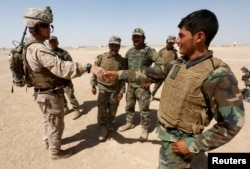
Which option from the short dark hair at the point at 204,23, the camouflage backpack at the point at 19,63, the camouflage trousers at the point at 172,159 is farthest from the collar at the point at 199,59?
the camouflage backpack at the point at 19,63

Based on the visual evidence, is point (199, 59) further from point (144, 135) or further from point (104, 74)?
point (144, 135)

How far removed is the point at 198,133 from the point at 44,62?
2321mm

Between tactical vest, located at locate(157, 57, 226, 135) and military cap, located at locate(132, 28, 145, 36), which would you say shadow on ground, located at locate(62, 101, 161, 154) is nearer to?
military cap, located at locate(132, 28, 145, 36)

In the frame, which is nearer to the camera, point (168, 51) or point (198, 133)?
point (198, 133)

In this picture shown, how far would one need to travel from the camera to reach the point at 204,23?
187 cm

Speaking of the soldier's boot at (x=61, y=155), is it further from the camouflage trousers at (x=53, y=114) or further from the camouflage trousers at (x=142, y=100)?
the camouflage trousers at (x=142, y=100)

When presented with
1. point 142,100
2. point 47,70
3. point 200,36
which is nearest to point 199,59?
point 200,36

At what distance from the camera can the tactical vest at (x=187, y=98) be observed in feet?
6.25

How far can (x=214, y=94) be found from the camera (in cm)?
181

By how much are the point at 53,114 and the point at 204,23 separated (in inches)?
114

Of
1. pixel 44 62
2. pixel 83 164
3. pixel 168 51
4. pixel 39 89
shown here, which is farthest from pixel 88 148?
pixel 168 51

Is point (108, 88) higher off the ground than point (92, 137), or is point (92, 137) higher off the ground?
point (108, 88)

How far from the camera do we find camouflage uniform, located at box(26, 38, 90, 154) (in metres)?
3.14

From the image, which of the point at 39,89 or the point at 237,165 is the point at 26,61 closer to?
the point at 39,89
